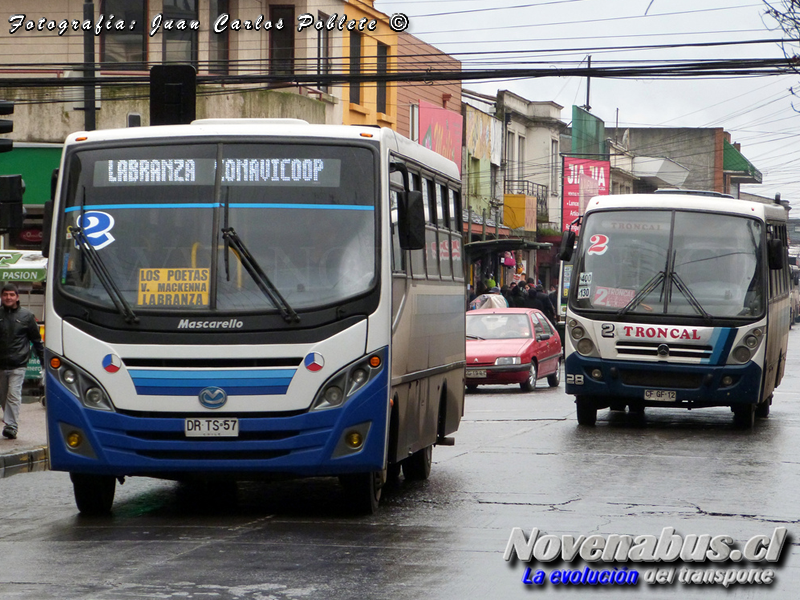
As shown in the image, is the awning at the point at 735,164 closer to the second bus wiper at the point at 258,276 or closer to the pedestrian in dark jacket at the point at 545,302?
the pedestrian in dark jacket at the point at 545,302

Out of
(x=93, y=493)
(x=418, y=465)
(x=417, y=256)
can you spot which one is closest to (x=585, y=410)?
(x=418, y=465)

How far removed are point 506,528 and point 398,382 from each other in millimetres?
1392

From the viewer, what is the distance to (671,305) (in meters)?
17.4

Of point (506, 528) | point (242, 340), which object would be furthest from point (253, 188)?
point (506, 528)

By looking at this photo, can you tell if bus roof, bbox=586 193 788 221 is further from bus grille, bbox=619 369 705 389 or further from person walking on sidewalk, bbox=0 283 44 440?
person walking on sidewalk, bbox=0 283 44 440

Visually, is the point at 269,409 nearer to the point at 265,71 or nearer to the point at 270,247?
the point at 270,247

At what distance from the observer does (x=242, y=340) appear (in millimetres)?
9508

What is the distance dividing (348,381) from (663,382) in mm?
8608

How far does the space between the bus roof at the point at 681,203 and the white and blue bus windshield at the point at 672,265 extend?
0.08 metres

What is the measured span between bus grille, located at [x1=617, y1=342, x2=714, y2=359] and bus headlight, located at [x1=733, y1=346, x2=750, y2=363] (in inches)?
11.9

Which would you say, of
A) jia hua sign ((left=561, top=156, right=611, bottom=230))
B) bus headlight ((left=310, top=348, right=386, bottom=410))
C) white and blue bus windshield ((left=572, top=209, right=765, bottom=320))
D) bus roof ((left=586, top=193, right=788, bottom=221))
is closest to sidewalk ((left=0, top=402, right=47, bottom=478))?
bus headlight ((left=310, top=348, right=386, bottom=410))

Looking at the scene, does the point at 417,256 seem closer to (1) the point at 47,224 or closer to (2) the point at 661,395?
(1) the point at 47,224

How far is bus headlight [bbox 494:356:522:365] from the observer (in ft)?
82.0

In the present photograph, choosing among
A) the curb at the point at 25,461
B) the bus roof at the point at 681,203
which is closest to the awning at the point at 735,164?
the bus roof at the point at 681,203
